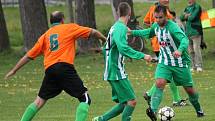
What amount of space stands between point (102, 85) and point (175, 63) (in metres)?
6.78

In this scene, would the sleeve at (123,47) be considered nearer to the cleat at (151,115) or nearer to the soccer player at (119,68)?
the soccer player at (119,68)

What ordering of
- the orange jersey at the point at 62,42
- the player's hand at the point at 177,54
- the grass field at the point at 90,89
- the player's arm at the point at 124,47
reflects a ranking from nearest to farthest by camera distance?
the player's arm at the point at 124,47 < the orange jersey at the point at 62,42 < the player's hand at the point at 177,54 < the grass field at the point at 90,89

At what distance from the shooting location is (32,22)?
89.2ft

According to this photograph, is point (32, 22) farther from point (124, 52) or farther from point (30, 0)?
point (124, 52)

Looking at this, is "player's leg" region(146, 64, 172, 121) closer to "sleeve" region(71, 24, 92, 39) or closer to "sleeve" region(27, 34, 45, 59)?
"sleeve" region(71, 24, 92, 39)

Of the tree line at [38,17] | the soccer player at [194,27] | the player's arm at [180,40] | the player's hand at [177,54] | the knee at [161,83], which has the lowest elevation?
the tree line at [38,17]

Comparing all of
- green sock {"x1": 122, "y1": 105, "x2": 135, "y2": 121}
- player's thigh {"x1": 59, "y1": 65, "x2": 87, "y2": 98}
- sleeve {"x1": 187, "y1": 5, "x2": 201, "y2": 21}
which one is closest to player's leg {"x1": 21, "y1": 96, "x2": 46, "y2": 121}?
player's thigh {"x1": 59, "y1": 65, "x2": 87, "y2": 98}

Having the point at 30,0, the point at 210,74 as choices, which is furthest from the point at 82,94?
the point at 30,0

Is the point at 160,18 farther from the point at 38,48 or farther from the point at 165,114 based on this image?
the point at 38,48

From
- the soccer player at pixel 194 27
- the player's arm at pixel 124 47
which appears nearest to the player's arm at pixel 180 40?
the player's arm at pixel 124 47

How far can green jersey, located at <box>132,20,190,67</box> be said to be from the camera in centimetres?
1193

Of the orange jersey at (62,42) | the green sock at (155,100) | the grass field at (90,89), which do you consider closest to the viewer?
the orange jersey at (62,42)

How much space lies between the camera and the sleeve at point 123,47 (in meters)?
10.9

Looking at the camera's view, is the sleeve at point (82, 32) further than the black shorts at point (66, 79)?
Yes
